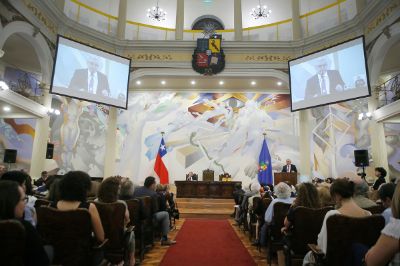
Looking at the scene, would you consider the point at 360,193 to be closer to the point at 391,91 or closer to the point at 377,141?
the point at 377,141

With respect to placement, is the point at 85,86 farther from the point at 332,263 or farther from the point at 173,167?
the point at 332,263

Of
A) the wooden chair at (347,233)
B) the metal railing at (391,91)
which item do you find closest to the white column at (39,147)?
the wooden chair at (347,233)

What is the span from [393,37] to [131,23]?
394 inches

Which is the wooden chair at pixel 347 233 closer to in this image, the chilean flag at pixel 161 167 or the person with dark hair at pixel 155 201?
the person with dark hair at pixel 155 201

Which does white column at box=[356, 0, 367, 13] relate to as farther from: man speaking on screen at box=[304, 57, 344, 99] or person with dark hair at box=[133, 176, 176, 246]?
person with dark hair at box=[133, 176, 176, 246]

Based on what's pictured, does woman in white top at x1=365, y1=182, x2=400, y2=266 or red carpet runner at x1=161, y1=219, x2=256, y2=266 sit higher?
woman in white top at x1=365, y1=182, x2=400, y2=266

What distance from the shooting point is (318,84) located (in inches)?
341

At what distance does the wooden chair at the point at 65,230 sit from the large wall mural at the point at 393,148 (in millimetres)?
10656

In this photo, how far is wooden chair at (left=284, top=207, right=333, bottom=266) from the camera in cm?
275

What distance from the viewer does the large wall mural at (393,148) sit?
9.84 metres

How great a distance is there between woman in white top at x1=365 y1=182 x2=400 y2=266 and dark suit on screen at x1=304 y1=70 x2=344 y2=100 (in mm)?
7547

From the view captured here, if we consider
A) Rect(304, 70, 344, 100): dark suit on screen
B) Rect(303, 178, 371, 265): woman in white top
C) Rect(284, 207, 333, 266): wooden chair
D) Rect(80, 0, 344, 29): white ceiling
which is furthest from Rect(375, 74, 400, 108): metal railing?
Rect(303, 178, 371, 265): woman in white top

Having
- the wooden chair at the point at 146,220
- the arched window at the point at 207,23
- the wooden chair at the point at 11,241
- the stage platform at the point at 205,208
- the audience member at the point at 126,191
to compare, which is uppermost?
the arched window at the point at 207,23

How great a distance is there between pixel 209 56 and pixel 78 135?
6272 millimetres
